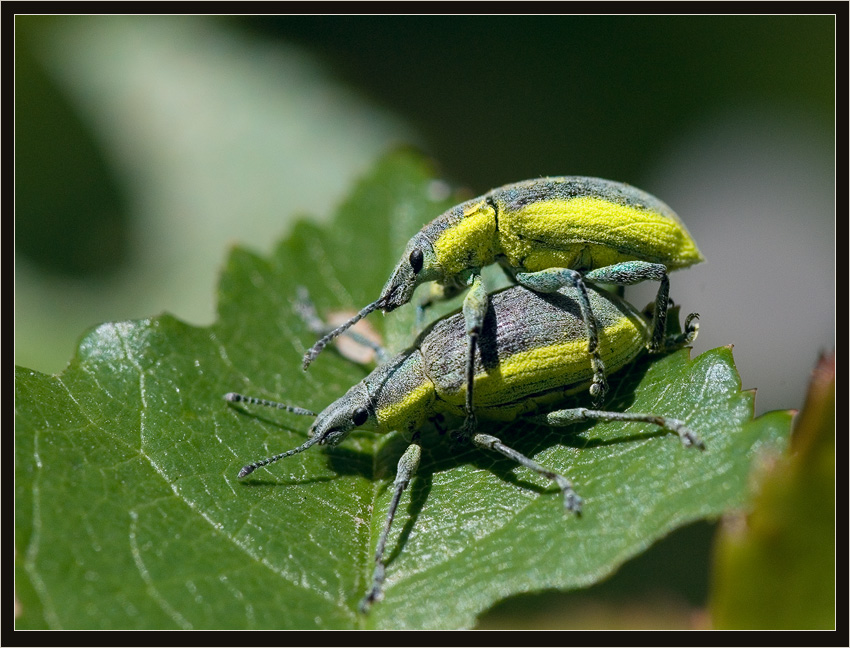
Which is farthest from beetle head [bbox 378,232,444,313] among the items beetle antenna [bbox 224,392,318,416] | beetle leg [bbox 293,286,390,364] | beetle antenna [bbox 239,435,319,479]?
beetle antenna [bbox 239,435,319,479]

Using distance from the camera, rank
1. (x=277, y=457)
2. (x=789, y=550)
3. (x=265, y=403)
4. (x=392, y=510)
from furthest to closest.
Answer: (x=265, y=403) → (x=277, y=457) → (x=392, y=510) → (x=789, y=550)

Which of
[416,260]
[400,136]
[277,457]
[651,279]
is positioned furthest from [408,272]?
[400,136]

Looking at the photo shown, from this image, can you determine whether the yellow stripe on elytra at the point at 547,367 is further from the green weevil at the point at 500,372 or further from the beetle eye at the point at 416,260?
the beetle eye at the point at 416,260

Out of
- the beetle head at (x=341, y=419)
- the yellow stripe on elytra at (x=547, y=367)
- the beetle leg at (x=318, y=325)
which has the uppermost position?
the beetle leg at (x=318, y=325)

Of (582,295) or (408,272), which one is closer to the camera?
(582,295)

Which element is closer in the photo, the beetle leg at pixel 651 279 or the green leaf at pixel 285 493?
the green leaf at pixel 285 493

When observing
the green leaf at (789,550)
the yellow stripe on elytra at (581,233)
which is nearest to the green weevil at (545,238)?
the yellow stripe on elytra at (581,233)

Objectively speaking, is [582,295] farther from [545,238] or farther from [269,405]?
[269,405]
